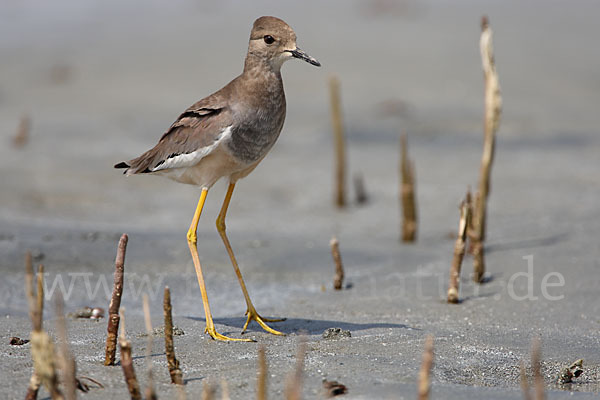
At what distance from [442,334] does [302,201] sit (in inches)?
182

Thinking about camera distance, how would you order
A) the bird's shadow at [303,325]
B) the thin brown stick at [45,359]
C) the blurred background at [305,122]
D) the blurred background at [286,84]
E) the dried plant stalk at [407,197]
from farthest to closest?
the blurred background at [286,84], the blurred background at [305,122], the dried plant stalk at [407,197], the bird's shadow at [303,325], the thin brown stick at [45,359]

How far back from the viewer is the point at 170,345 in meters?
3.36

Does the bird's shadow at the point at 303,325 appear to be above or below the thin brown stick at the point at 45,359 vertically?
above

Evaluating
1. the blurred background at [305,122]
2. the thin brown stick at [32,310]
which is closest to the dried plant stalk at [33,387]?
the thin brown stick at [32,310]

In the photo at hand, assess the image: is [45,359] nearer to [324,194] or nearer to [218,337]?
[218,337]

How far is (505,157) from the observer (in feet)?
32.9

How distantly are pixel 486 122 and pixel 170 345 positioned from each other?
3.46 meters

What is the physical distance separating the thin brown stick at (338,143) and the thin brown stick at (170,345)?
5.11 metres

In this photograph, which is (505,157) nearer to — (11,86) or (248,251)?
(248,251)

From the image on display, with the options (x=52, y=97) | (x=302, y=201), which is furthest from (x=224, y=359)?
(x=52, y=97)

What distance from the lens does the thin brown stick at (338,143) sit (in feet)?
26.9

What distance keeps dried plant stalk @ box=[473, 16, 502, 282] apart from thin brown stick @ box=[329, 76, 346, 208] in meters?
2.35

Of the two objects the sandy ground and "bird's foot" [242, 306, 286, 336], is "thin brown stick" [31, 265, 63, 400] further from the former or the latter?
"bird's foot" [242, 306, 286, 336]

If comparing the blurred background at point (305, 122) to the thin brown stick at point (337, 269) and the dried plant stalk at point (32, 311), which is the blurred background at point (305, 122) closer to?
the thin brown stick at point (337, 269)
